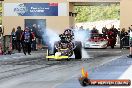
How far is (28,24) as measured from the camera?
1813 inches

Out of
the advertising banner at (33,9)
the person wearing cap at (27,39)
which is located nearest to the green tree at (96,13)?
the advertising banner at (33,9)

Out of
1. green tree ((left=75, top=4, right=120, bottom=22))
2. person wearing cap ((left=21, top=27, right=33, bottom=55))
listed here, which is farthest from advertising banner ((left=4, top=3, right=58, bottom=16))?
green tree ((left=75, top=4, right=120, bottom=22))

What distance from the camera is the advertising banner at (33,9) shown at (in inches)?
1801

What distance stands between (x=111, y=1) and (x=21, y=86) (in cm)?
3237

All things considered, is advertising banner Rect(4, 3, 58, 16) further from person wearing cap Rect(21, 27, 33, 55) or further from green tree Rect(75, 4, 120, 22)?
green tree Rect(75, 4, 120, 22)

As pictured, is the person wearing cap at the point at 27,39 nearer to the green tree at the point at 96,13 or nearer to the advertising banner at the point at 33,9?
the advertising banner at the point at 33,9

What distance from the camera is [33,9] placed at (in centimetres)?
4588

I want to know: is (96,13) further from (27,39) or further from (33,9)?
(27,39)

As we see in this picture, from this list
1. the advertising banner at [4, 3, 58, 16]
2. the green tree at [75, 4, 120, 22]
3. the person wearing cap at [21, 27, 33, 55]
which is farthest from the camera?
the green tree at [75, 4, 120, 22]

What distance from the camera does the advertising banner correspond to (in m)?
45.8

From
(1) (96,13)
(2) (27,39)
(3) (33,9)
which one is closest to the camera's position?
(2) (27,39)

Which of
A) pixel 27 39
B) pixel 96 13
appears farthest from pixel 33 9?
pixel 96 13

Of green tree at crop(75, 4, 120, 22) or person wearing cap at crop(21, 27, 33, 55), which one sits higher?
green tree at crop(75, 4, 120, 22)

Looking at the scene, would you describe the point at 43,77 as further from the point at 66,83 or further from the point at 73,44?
the point at 73,44
